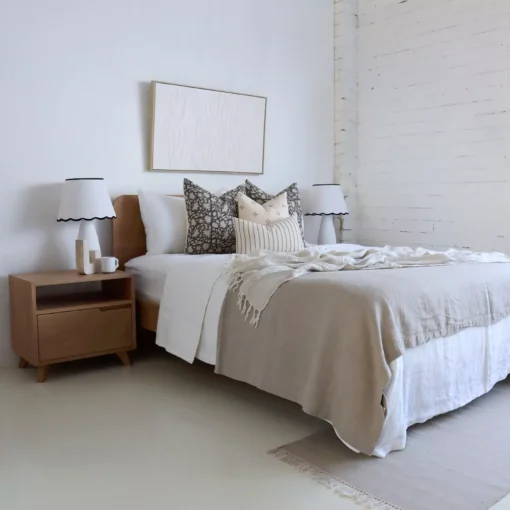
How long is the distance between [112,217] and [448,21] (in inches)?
107

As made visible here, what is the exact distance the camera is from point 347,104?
4945 mm

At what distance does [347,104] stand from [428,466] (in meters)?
3.41

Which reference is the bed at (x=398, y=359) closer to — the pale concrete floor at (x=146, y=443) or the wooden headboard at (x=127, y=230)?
the wooden headboard at (x=127, y=230)

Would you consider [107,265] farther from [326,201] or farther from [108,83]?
[326,201]

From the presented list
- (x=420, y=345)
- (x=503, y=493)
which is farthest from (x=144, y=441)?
(x=503, y=493)

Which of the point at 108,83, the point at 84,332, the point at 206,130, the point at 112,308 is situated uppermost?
the point at 108,83

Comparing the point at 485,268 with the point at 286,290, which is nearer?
the point at 286,290

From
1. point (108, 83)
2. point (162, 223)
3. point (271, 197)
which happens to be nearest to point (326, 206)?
point (271, 197)

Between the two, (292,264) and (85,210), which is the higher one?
(85,210)

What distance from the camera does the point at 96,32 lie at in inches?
145

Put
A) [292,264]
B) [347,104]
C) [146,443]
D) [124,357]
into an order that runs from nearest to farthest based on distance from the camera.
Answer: [146,443], [292,264], [124,357], [347,104]

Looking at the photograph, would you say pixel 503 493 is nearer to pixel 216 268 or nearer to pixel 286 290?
pixel 286 290

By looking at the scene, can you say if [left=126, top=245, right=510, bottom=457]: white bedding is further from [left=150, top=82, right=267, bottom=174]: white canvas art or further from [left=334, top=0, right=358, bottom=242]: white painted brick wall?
[left=334, top=0, right=358, bottom=242]: white painted brick wall

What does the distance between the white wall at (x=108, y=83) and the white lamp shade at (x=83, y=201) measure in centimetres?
22
